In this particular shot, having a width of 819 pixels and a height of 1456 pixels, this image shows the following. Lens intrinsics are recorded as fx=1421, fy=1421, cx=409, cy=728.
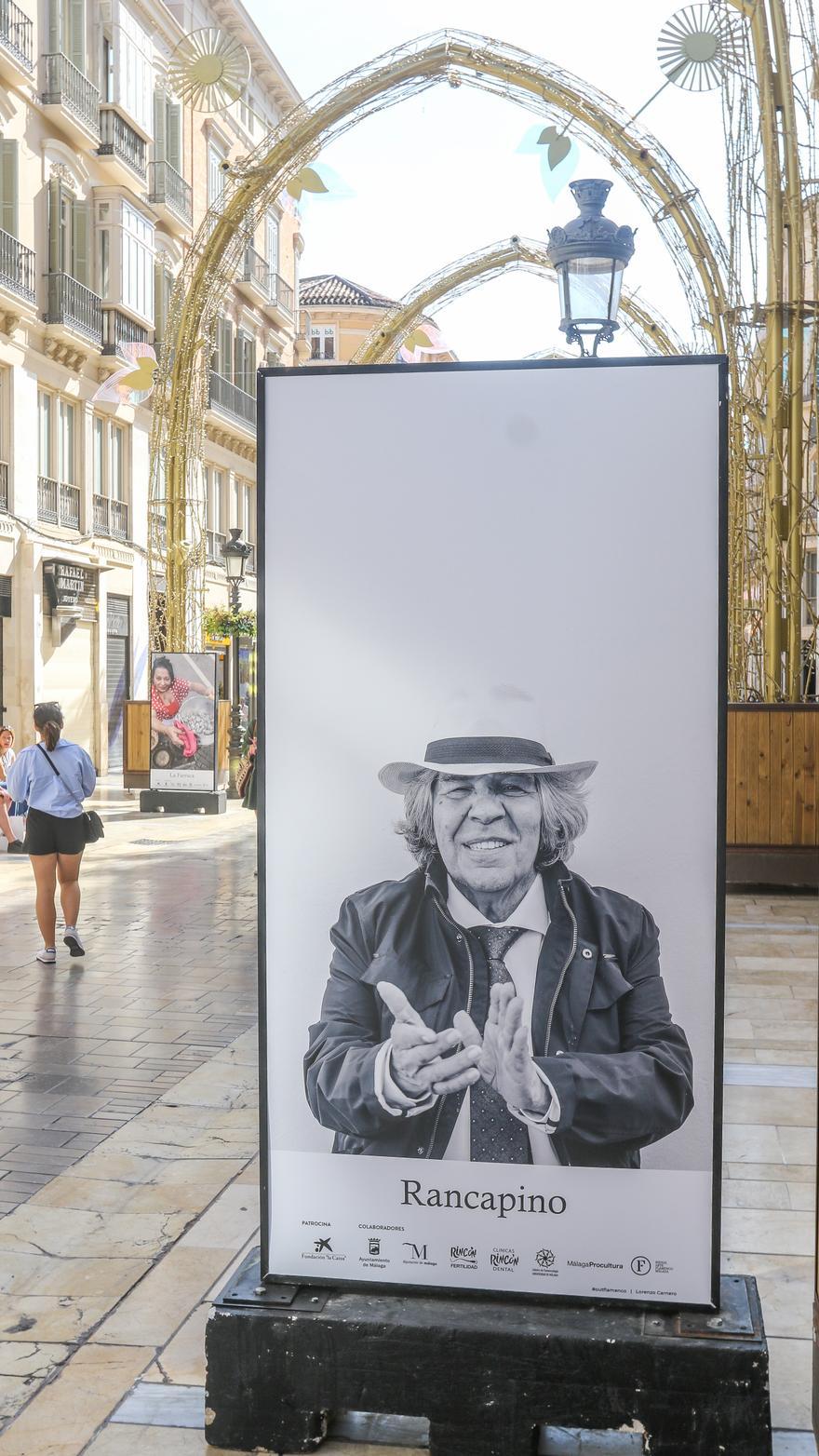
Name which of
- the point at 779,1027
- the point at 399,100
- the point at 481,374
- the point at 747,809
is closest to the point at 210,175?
the point at 399,100

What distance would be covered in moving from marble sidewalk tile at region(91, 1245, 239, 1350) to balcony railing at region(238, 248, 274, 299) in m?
36.7

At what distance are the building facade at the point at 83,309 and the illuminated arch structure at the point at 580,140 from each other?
3.00m

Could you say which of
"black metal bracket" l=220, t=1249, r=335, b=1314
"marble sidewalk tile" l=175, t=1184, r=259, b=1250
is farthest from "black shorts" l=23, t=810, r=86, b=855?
"black metal bracket" l=220, t=1249, r=335, b=1314

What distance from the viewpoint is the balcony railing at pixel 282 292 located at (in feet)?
136

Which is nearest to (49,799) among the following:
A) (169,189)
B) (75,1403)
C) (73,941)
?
(73,941)

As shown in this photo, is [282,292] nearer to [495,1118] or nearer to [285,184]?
[285,184]

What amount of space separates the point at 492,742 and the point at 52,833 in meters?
6.22

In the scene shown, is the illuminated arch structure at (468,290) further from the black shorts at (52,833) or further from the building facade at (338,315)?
the building facade at (338,315)

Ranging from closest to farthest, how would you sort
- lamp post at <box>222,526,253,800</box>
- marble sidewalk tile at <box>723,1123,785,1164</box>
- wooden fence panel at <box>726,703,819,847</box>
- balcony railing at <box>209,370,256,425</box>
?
marble sidewalk tile at <box>723,1123,785,1164</box>, wooden fence panel at <box>726,703,819,847</box>, lamp post at <box>222,526,253,800</box>, balcony railing at <box>209,370,256,425</box>

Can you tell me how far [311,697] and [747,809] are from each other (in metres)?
9.00

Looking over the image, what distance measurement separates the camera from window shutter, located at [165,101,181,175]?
32.2m

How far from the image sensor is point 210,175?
118 ft

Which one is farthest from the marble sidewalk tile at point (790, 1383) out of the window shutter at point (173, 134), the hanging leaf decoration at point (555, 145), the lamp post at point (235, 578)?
the window shutter at point (173, 134)

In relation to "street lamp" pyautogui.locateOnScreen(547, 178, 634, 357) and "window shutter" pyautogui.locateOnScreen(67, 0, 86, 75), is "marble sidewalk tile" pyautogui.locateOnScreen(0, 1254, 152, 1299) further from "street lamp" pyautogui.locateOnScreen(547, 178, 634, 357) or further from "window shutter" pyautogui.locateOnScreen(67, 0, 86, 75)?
"window shutter" pyautogui.locateOnScreen(67, 0, 86, 75)
